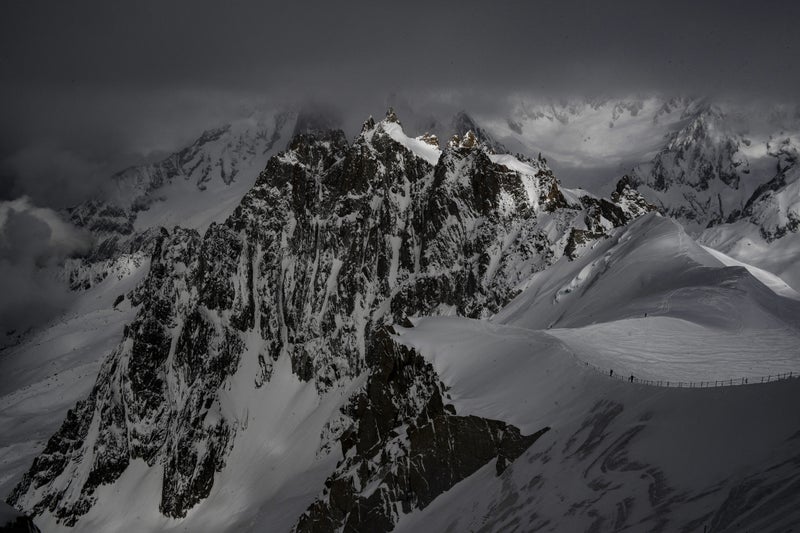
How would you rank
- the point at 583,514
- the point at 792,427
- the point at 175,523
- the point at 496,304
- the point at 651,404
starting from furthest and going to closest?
the point at 175,523, the point at 496,304, the point at 651,404, the point at 583,514, the point at 792,427

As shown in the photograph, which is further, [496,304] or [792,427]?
[496,304]

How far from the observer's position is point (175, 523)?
186 m

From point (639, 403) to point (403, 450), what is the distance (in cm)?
3215

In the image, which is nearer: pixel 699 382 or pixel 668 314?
pixel 699 382

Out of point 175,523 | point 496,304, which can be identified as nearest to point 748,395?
point 496,304

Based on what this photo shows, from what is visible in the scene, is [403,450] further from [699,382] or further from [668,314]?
[699,382]

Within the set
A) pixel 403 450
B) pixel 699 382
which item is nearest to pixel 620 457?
pixel 699 382

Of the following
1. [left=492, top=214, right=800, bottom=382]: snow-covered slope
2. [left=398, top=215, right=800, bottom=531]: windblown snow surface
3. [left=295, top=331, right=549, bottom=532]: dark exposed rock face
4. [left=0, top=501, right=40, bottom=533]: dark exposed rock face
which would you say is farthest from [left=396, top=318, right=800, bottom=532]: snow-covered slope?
[left=0, top=501, right=40, bottom=533]: dark exposed rock face

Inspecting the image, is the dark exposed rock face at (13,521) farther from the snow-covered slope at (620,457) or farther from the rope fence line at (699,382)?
the rope fence line at (699,382)

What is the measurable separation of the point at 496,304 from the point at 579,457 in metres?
110

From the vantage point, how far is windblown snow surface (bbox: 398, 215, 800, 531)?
3559 centimetres

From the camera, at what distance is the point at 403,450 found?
76.1m

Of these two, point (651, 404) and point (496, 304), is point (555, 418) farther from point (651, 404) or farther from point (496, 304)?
point (496, 304)

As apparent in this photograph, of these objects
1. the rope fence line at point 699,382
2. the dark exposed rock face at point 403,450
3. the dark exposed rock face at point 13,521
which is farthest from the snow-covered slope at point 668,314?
the dark exposed rock face at point 13,521
